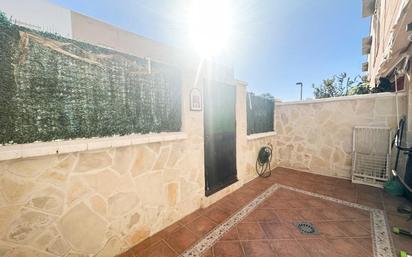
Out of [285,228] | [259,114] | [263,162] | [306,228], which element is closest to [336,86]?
[259,114]

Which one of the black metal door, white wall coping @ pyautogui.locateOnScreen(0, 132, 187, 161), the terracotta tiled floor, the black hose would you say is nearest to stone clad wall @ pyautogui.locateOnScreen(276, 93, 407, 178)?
the black hose

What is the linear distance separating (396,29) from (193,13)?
328 centimetres

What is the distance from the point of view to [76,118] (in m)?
1.49

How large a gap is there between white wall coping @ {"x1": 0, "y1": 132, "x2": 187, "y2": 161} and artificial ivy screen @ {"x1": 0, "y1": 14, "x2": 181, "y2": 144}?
6 cm

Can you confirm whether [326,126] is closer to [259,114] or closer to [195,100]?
[259,114]

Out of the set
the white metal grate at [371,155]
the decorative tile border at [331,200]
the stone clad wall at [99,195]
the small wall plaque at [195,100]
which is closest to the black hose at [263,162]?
the decorative tile border at [331,200]

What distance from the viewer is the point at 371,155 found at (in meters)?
3.62

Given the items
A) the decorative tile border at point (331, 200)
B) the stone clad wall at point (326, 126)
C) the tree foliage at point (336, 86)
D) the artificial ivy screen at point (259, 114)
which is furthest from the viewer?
the tree foliage at point (336, 86)

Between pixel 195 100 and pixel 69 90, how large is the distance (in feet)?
5.00

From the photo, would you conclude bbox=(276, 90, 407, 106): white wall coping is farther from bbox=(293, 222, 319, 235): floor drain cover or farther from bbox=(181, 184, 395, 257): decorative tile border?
bbox=(293, 222, 319, 235): floor drain cover

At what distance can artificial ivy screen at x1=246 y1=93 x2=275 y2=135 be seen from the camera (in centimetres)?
402

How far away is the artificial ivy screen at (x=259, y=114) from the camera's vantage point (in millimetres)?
4023

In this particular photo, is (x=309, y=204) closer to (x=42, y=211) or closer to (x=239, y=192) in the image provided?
(x=239, y=192)

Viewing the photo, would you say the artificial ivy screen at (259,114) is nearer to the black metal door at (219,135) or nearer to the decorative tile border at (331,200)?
the black metal door at (219,135)
